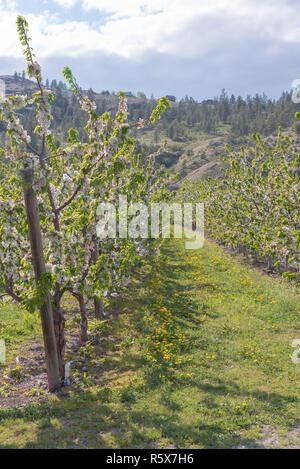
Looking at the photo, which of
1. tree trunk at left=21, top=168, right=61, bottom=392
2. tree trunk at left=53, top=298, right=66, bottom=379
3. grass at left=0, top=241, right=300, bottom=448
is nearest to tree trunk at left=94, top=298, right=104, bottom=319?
grass at left=0, top=241, right=300, bottom=448

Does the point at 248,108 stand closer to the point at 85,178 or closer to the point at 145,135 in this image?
the point at 145,135

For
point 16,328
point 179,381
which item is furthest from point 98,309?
point 179,381

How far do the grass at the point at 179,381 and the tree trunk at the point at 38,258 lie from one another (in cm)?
83

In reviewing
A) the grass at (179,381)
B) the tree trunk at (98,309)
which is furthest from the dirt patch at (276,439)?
the tree trunk at (98,309)

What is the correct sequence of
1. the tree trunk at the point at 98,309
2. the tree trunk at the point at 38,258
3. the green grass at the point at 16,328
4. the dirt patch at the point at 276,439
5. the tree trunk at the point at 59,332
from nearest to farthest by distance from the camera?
the dirt patch at the point at 276,439
the tree trunk at the point at 38,258
the tree trunk at the point at 59,332
the green grass at the point at 16,328
the tree trunk at the point at 98,309

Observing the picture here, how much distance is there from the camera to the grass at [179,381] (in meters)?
6.67

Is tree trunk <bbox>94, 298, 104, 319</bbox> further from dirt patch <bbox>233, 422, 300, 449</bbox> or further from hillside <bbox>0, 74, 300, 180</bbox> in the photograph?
hillside <bbox>0, 74, 300, 180</bbox>

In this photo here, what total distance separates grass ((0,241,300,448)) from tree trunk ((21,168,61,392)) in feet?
2.71

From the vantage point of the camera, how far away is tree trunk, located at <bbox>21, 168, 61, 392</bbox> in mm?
7371

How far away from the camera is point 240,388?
8805mm

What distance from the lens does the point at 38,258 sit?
764 cm

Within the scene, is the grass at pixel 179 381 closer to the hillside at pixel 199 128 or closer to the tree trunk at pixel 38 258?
the tree trunk at pixel 38 258

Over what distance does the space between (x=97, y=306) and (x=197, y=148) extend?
454 feet

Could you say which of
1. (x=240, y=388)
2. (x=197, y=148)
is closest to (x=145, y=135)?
(x=197, y=148)
